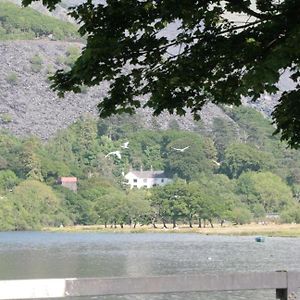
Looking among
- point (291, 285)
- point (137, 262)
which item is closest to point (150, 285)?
point (291, 285)

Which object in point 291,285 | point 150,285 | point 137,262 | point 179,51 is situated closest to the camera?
point 150,285

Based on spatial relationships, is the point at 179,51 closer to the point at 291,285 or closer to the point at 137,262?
the point at 291,285

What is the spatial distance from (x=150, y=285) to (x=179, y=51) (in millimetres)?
5048

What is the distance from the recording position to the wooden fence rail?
10.6 m

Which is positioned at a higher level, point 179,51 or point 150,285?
point 179,51

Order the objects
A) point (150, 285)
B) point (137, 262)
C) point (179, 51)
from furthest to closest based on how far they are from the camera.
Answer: point (137, 262) < point (179, 51) < point (150, 285)

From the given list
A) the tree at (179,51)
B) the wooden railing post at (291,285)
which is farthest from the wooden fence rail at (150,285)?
the tree at (179,51)

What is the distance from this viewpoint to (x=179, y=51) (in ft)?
50.0

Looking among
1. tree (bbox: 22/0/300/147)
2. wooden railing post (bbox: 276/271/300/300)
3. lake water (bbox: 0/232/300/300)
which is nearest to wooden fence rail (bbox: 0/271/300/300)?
wooden railing post (bbox: 276/271/300/300)

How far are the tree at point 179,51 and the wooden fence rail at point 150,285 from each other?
98.3 inches

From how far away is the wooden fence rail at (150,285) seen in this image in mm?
10614

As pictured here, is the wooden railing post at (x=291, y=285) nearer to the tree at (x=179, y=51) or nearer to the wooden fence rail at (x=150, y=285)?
the wooden fence rail at (x=150, y=285)

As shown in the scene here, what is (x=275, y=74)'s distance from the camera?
1223 cm

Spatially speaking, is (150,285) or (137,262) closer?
(150,285)
